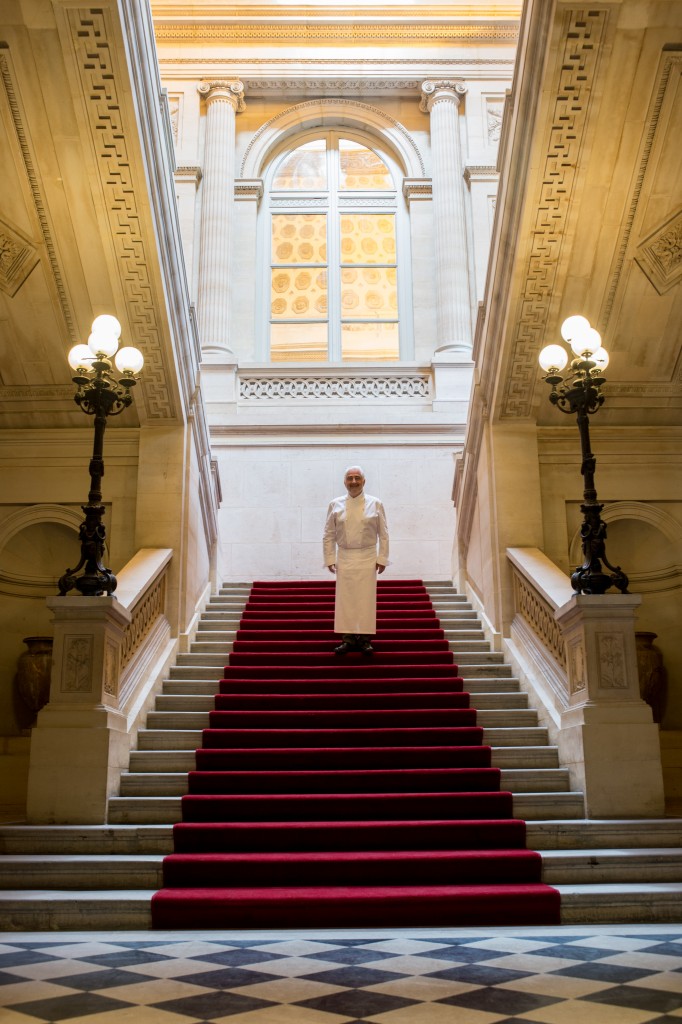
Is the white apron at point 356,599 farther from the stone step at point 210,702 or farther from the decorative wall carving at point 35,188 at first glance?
the decorative wall carving at point 35,188

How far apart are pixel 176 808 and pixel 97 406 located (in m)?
2.83

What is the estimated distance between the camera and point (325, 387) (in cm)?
1410

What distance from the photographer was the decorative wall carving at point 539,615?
22.6ft

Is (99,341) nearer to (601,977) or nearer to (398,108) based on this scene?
(601,977)

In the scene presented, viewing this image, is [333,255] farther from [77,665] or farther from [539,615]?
[77,665]

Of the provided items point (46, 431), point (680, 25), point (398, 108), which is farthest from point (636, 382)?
point (398, 108)

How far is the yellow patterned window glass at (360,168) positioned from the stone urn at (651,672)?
1028cm

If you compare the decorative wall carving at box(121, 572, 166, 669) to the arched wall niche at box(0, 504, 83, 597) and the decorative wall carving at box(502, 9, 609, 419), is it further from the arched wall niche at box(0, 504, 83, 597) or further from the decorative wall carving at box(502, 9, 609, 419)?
the decorative wall carving at box(502, 9, 609, 419)

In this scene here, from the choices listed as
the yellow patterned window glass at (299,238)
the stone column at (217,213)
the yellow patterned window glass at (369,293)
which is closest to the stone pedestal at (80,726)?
the stone column at (217,213)

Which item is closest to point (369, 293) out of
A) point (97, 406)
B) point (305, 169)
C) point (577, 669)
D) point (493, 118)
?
point (305, 169)

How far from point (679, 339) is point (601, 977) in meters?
6.61

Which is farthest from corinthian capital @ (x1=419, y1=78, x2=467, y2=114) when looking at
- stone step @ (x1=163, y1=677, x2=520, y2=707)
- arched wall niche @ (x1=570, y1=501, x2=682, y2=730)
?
stone step @ (x1=163, y1=677, x2=520, y2=707)

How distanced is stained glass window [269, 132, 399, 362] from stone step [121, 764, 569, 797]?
960 centimetres

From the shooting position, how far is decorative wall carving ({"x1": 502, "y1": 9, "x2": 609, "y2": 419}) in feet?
23.5
